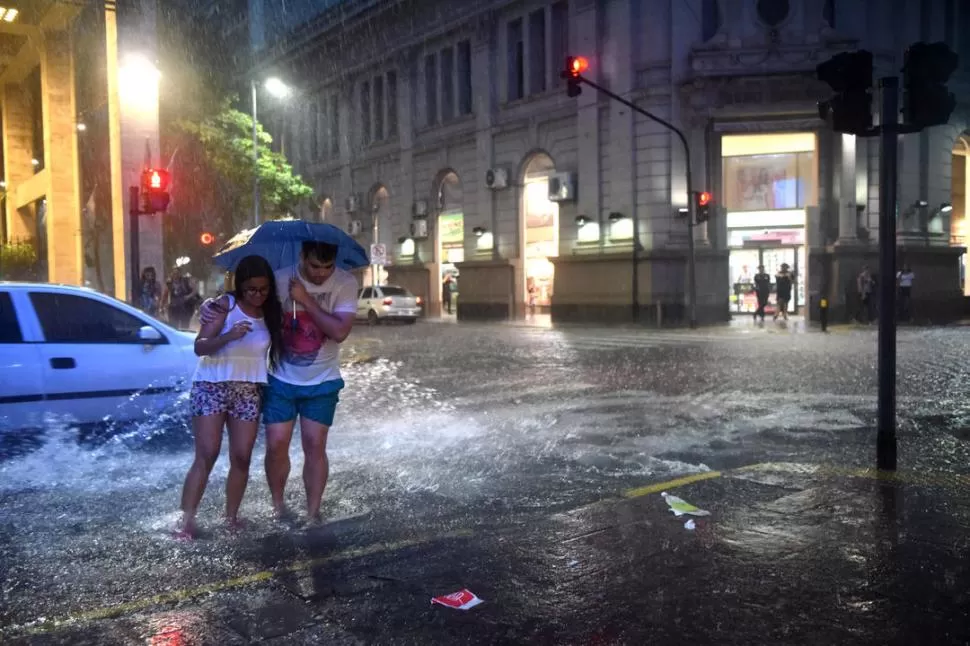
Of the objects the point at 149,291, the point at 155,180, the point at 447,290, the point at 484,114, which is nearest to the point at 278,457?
the point at 155,180

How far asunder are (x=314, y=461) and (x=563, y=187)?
1045 inches

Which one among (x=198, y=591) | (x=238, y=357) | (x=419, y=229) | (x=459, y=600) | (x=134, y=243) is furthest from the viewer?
(x=419, y=229)

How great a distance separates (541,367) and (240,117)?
20.8 meters

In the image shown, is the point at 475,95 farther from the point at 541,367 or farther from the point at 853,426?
the point at 853,426

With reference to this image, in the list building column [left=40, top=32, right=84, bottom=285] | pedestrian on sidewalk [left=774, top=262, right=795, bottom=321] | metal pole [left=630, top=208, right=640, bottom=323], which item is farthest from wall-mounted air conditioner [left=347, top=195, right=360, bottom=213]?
pedestrian on sidewalk [left=774, top=262, right=795, bottom=321]

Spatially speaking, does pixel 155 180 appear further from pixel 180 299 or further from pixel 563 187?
pixel 563 187

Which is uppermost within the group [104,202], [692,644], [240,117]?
[240,117]

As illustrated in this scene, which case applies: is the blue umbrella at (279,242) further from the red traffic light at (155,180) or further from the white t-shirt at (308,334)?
the red traffic light at (155,180)

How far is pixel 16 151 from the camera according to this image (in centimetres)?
2503

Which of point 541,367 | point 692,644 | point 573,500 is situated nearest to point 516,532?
point 573,500

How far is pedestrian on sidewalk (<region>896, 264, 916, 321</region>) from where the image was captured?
2612cm

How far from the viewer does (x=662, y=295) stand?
1113 inches

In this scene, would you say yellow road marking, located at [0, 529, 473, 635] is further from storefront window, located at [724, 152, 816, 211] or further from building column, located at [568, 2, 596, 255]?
storefront window, located at [724, 152, 816, 211]

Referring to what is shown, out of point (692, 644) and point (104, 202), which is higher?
point (104, 202)
